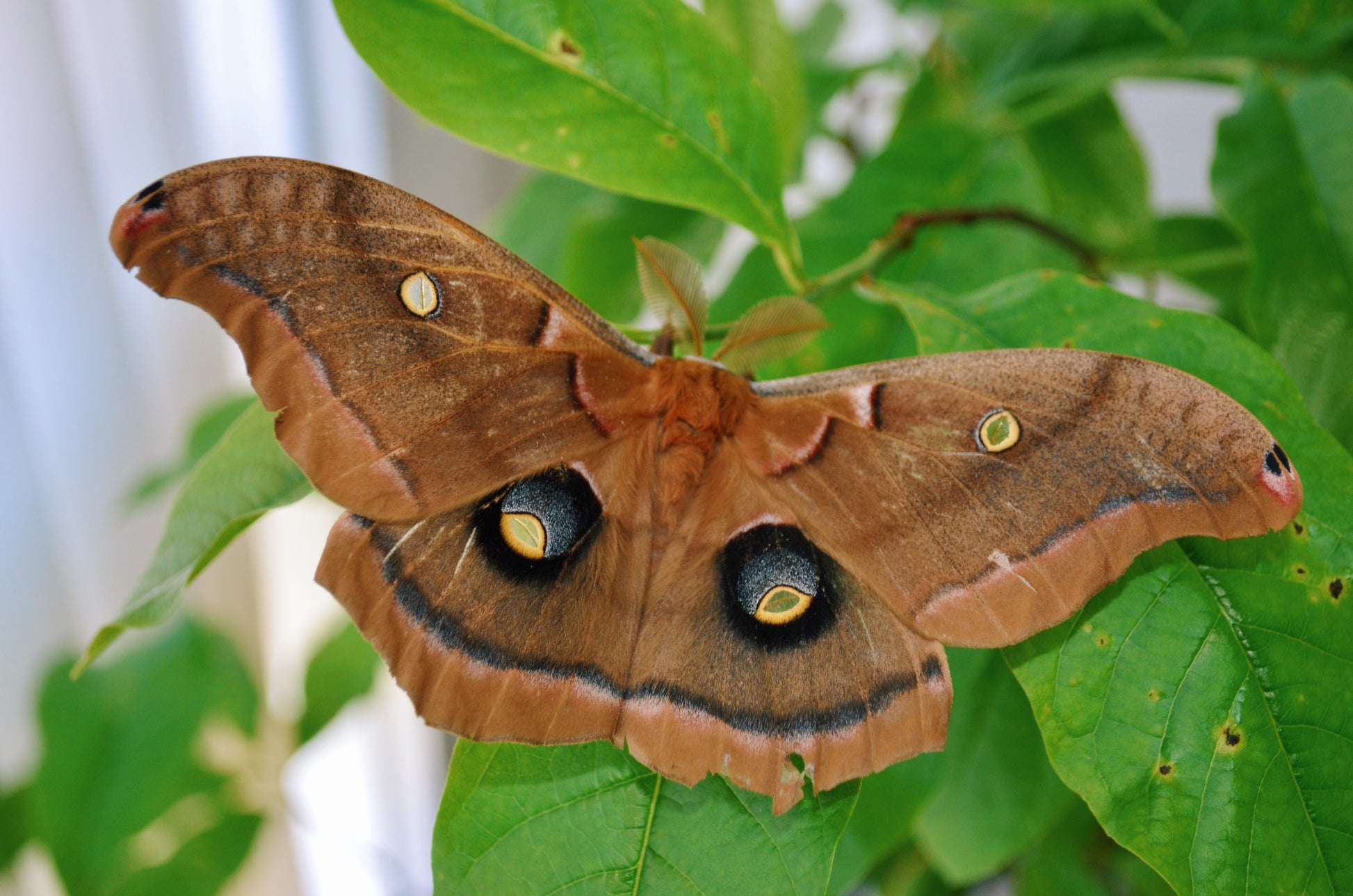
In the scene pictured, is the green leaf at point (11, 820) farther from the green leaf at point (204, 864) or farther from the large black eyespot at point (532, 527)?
the large black eyespot at point (532, 527)

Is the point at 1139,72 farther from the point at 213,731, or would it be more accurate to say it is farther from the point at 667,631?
the point at 213,731

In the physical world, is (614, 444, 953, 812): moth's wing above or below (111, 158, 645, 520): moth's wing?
below

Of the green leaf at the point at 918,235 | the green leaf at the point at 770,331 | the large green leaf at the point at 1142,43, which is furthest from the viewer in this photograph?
the large green leaf at the point at 1142,43

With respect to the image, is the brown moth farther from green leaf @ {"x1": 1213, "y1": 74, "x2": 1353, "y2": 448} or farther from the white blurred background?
the white blurred background

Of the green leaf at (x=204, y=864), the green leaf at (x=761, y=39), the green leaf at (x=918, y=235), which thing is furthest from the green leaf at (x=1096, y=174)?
the green leaf at (x=204, y=864)

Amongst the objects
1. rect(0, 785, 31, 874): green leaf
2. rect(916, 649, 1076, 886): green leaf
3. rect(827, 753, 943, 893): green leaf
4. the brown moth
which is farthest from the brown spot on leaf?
rect(0, 785, 31, 874): green leaf

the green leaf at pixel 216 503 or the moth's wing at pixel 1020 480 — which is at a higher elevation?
the moth's wing at pixel 1020 480

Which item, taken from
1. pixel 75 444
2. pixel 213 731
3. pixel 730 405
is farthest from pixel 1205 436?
pixel 75 444

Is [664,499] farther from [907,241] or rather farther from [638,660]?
[907,241]
